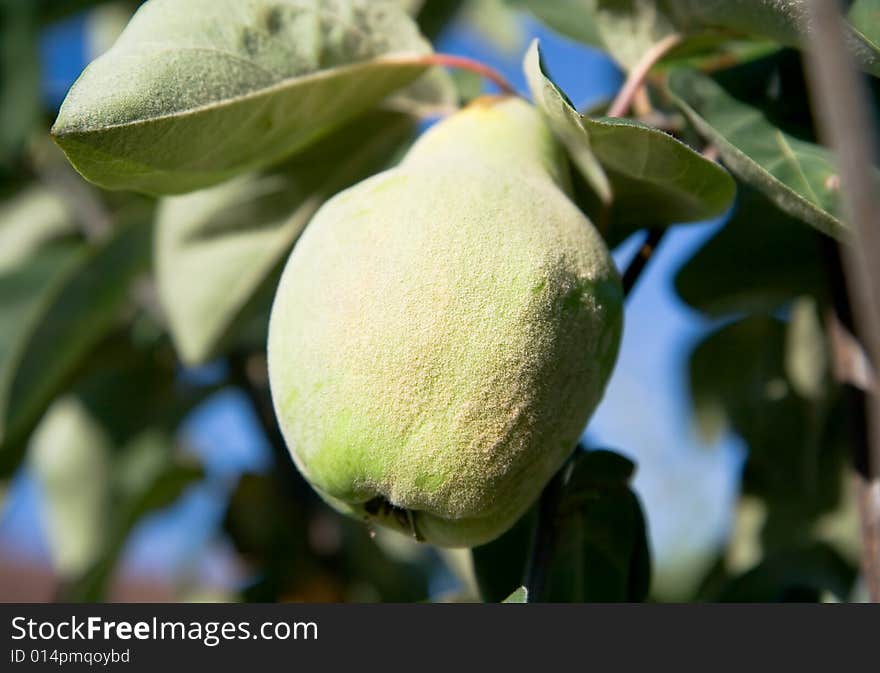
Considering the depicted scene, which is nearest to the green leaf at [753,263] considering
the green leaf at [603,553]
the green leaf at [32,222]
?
the green leaf at [603,553]

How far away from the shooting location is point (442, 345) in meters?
0.54

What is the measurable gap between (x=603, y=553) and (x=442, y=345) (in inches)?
12.6

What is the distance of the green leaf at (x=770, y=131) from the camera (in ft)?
2.11

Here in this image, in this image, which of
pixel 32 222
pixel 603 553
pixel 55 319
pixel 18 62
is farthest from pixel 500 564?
pixel 32 222

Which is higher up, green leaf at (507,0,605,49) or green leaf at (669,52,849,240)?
green leaf at (507,0,605,49)

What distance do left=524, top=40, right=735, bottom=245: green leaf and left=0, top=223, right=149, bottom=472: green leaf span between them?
0.58 m

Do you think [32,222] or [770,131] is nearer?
[770,131]

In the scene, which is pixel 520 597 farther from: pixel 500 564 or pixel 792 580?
pixel 792 580

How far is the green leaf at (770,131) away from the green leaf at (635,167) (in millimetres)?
27

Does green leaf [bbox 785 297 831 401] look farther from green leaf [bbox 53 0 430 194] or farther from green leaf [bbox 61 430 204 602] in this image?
green leaf [bbox 61 430 204 602]

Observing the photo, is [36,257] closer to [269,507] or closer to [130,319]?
[130,319]

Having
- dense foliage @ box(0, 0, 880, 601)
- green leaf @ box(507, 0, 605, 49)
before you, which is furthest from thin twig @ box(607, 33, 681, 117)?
green leaf @ box(507, 0, 605, 49)

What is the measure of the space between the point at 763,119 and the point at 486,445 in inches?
14.8

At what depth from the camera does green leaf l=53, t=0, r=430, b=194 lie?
2.01 ft
